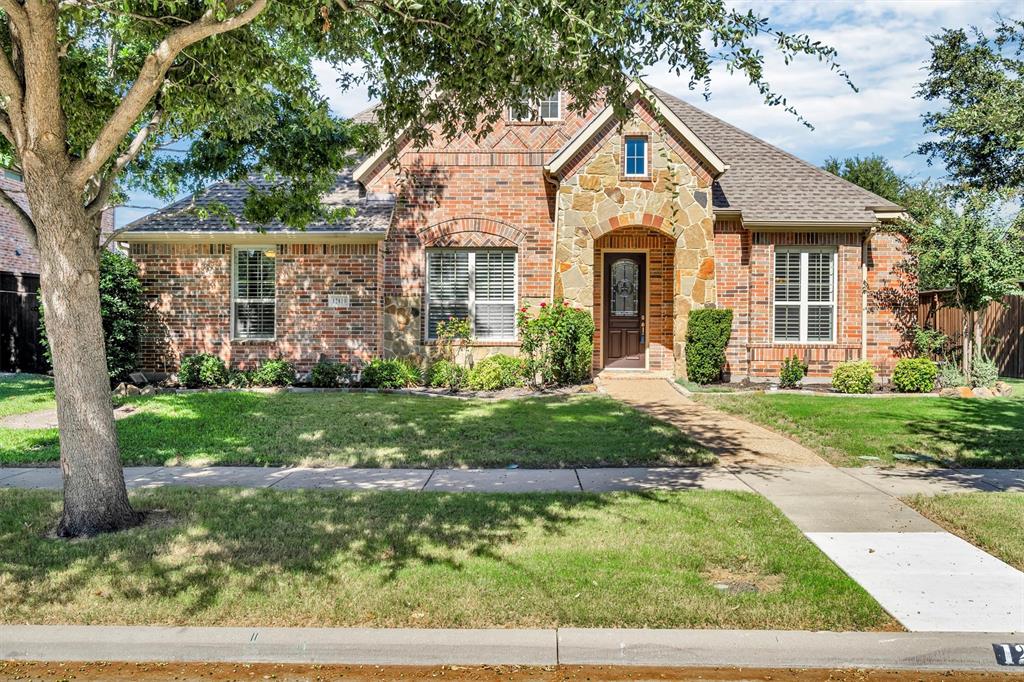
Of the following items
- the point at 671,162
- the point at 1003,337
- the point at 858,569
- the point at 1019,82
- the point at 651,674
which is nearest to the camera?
the point at 651,674

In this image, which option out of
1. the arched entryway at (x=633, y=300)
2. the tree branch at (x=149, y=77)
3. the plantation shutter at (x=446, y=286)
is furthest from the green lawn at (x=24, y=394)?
the arched entryway at (x=633, y=300)

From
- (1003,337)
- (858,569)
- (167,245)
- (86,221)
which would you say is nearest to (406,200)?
(167,245)

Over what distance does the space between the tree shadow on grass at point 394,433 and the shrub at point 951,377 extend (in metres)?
7.09

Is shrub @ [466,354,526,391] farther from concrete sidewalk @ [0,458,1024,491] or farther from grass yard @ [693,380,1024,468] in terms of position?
concrete sidewalk @ [0,458,1024,491]

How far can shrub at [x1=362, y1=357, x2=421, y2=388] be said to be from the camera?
14828 mm

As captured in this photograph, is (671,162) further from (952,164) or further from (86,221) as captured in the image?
(952,164)

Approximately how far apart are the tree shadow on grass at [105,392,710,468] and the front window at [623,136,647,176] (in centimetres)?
528

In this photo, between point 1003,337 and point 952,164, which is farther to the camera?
point 952,164

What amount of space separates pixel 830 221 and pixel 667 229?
135 inches

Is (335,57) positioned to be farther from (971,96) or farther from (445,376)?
(971,96)

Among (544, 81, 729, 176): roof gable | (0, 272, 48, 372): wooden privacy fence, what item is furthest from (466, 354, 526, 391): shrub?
(0, 272, 48, 372): wooden privacy fence

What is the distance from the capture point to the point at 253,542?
5664mm

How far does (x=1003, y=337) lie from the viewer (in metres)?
19.3

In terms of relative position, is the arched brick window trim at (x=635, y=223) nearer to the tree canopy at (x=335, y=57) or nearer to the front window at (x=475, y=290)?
the front window at (x=475, y=290)
